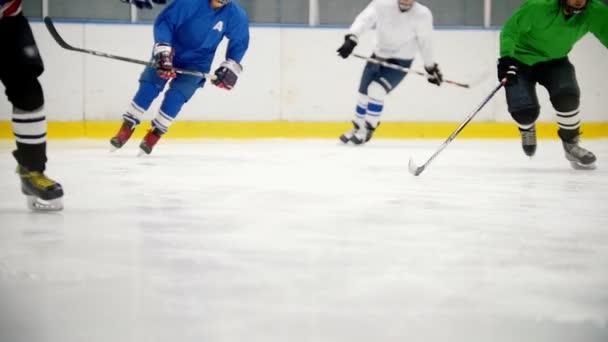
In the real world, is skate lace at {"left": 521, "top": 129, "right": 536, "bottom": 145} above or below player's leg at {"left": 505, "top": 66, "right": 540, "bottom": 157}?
below

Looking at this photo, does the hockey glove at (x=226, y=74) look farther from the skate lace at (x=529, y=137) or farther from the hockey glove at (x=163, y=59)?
the skate lace at (x=529, y=137)

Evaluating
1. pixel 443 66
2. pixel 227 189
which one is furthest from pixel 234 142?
pixel 227 189

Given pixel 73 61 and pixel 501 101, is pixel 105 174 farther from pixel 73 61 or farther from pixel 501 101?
pixel 501 101

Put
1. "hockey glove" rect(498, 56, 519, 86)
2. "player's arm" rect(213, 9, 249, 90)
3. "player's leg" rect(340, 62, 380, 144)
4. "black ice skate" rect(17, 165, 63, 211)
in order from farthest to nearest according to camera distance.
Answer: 1. "player's leg" rect(340, 62, 380, 144)
2. "player's arm" rect(213, 9, 249, 90)
3. "hockey glove" rect(498, 56, 519, 86)
4. "black ice skate" rect(17, 165, 63, 211)

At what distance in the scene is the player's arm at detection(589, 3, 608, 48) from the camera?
4520 mm

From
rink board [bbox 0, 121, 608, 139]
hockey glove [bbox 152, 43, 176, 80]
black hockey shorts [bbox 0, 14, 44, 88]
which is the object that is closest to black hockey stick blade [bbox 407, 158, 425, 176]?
hockey glove [bbox 152, 43, 176, 80]

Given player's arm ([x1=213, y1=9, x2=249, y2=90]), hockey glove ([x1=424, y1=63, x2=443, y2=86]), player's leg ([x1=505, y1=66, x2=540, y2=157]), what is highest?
player's arm ([x1=213, y1=9, x2=249, y2=90])

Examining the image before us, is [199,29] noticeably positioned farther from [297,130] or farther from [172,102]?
[297,130]

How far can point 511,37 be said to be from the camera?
4.69 m

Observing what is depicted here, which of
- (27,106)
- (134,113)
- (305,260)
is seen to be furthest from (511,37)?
(305,260)

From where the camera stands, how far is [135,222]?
2596 millimetres

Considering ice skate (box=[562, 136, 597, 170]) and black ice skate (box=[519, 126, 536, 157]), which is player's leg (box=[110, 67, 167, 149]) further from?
ice skate (box=[562, 136, 597, 170])

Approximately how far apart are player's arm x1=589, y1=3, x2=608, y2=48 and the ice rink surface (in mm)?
840

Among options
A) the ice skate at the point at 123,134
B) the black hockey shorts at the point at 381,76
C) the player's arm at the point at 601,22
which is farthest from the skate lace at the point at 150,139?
the player's arm at the point at 601,22
